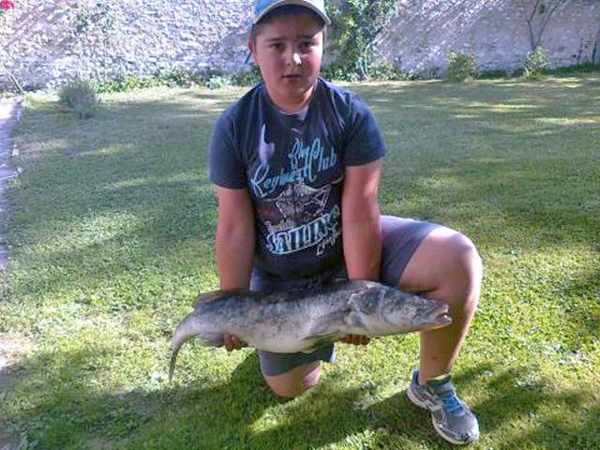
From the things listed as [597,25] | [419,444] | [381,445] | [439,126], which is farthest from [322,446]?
[597,25]

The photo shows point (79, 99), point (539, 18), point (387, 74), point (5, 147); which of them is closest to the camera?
point (5, 147)

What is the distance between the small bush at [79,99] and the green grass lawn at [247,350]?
10.0 ft

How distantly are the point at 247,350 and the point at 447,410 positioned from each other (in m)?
1.09

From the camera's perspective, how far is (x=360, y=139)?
2305 mm

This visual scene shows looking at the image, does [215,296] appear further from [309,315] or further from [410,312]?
[410,312]

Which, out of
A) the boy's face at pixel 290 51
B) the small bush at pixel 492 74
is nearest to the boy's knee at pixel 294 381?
the boy's face at pixel 290 51

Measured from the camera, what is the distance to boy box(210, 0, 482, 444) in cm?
219

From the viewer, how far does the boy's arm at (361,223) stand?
231 cm

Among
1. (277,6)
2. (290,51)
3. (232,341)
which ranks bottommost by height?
(232,341)

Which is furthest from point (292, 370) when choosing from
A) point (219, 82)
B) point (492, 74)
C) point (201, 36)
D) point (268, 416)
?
point (492, 74)

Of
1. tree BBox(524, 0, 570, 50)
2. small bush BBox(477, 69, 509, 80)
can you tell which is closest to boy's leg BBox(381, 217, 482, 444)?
small bush BBox(477, 69, 509, 80)

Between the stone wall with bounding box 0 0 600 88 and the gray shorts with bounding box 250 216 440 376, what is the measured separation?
1347 centimetres

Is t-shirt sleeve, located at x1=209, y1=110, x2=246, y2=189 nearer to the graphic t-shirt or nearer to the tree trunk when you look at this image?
the graphic t-shirt

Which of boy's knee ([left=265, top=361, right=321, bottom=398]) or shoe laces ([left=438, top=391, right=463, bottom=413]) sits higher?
shoe laces ([left=438, top=391, right=463, bottom=413])
